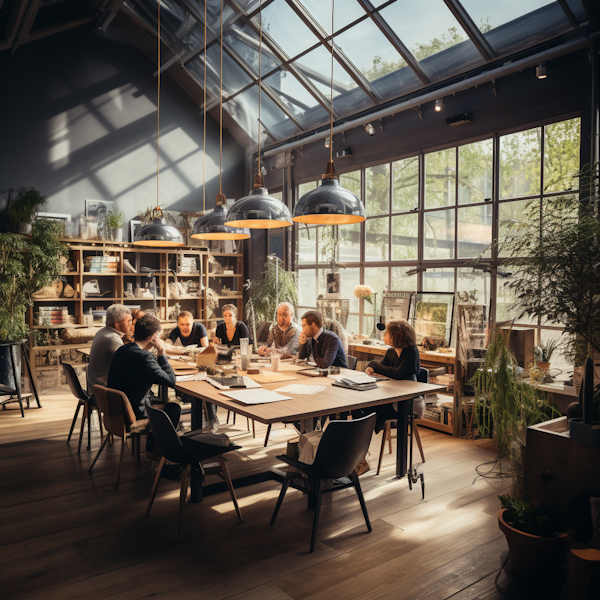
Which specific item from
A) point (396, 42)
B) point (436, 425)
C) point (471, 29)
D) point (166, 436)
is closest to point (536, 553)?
point (166, 436)

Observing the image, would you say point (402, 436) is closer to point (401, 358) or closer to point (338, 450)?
point (401, 358)

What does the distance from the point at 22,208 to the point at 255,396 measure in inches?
240

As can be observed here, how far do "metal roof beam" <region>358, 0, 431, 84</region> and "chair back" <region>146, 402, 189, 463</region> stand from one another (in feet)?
19.2

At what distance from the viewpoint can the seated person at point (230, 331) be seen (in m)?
6.63

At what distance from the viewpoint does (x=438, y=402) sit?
20.1 feet

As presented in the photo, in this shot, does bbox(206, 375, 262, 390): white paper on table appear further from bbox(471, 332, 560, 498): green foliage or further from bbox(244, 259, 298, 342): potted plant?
bbox(244, 259, 298, 342): potted plant

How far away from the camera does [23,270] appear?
7.68 meters

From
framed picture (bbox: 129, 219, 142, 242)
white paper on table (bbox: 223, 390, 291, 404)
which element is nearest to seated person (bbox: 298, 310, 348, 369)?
white paper on table (bbox: 223, 390, 291, 404)

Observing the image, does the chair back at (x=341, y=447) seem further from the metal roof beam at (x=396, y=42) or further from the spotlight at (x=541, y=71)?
the metal roof beam at (x=396, y=42)

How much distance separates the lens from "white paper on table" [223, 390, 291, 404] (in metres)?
3.65

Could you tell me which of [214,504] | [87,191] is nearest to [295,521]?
[214,504]

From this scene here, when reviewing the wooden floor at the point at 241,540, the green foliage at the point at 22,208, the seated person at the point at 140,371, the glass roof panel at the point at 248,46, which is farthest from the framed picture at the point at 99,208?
the seated person at the point at 140,371

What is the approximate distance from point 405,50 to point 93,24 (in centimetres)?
556

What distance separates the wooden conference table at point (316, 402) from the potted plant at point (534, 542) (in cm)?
117
